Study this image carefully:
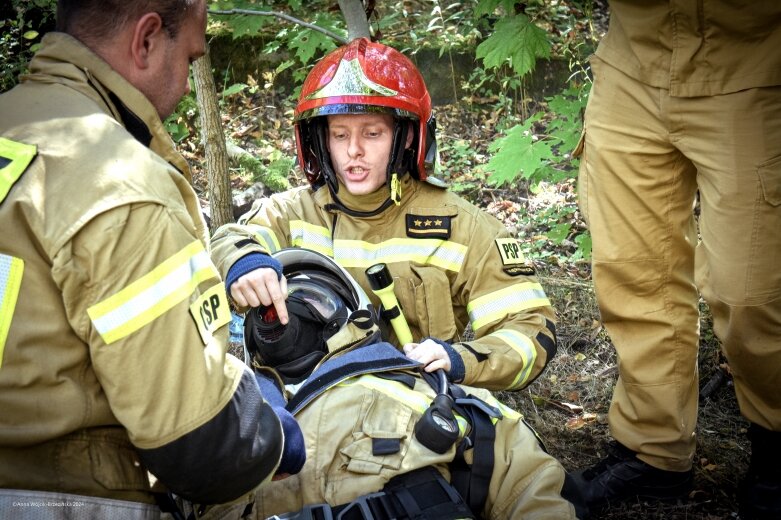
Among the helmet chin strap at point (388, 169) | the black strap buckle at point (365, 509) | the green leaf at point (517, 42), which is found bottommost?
the black strap buckle at point (365, 509)

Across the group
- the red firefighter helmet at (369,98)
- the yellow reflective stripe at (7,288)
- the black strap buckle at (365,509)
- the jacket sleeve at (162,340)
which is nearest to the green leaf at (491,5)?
the red firefighter helmet at (369,98)

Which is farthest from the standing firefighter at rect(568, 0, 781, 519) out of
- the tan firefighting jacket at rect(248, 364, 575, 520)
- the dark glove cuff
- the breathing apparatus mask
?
the dark glove cuff

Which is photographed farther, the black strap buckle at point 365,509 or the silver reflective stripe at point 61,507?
the black strap buckle at point 365,509

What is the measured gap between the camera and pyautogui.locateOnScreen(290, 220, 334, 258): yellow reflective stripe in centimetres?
Answer: 348

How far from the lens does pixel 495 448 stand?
2.53 m

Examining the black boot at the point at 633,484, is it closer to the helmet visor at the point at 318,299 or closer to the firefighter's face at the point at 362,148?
the helmet visor at the point at 318,299

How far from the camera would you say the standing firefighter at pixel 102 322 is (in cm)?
156

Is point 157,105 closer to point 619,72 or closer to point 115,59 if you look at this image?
point 115,59

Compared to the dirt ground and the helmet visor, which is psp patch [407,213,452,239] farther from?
the dirt ground

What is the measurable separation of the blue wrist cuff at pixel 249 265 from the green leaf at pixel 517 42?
170 cm

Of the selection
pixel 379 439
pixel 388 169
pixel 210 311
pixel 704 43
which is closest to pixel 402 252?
pixel 388 169

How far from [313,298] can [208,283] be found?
1.21 meters

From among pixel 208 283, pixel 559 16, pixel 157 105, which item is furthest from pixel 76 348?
pixel 559 16

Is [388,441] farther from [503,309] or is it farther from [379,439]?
[503,309]
